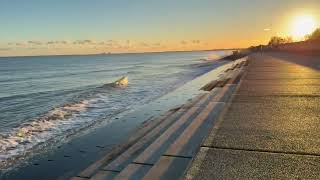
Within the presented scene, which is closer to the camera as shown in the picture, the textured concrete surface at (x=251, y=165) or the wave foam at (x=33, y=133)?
the textured concrete surface at (x=251, y=165)

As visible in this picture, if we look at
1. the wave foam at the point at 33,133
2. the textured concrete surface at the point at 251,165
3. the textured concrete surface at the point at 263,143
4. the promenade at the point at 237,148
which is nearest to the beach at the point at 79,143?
the wave foam at the point at 33,133

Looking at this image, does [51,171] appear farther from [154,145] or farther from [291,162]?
[291,162]

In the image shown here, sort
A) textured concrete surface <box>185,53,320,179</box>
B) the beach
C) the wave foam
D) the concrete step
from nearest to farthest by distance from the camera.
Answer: textured concrete surface <box>185,53,320,179</box> < the concrete step < the beach < the wave foam

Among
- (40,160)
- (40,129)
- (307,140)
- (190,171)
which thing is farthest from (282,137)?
(40,129)

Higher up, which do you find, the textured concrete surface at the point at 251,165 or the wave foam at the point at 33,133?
the textured concrete surface at the point at 251,165

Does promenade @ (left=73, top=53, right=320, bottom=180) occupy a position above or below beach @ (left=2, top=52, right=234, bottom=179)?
above

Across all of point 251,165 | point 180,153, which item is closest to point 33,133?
point 180,153

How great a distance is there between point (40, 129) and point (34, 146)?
259 centimetres

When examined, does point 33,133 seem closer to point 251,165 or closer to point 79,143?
point 79,143

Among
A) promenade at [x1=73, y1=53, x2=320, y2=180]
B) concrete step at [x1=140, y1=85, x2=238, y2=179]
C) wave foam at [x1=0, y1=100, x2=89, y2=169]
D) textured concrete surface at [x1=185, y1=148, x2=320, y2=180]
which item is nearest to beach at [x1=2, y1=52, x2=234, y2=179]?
wave foam at [x1=0, y1=100, x2=89, y2=169]

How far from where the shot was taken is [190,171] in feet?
13.4

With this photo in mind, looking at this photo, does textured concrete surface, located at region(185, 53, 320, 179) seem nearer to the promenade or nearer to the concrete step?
the promenade

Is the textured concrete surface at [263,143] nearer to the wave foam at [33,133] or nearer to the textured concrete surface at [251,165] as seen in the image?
the textured concrete surface at [251,165]

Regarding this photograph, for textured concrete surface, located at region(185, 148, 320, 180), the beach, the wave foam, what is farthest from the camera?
the wave foam
